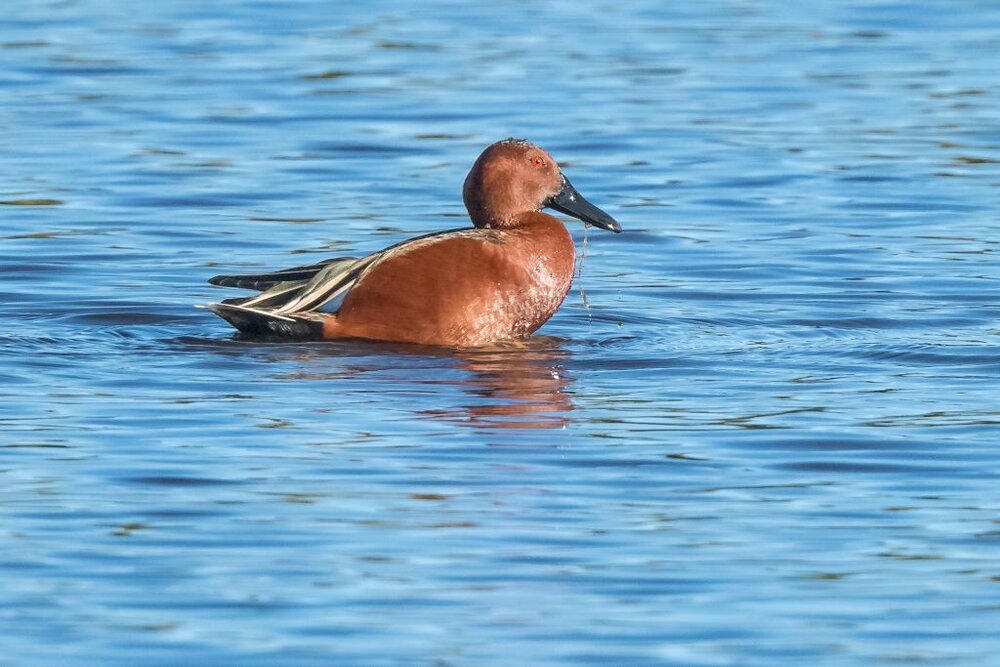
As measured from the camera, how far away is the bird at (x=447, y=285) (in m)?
9.60

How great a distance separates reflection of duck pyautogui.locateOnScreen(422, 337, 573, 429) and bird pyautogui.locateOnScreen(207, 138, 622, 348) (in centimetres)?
17

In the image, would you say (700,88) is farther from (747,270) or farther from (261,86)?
(747,270)

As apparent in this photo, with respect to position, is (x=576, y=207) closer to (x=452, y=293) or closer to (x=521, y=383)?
(x=452, y=293)

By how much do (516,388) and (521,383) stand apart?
0.42 feet

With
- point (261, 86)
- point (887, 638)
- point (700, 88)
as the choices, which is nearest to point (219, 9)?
point (261, 86)

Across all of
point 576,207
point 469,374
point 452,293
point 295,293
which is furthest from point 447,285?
point 576,207

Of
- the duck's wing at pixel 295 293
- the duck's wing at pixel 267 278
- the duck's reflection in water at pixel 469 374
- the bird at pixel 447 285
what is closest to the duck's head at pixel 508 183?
the bird at pixel 447 285

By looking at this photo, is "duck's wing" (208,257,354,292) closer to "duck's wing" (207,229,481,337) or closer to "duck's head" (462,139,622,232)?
"duck's wing" (207,229,481,337)

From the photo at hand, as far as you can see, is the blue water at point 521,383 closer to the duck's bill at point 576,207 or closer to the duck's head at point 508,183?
the duck's bill at point 576,207

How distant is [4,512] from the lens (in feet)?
22.4

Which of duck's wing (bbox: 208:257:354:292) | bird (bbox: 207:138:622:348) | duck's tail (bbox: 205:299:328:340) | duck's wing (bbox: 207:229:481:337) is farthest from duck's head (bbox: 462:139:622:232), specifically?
duck's tail (bbox: 205:299:328:340)

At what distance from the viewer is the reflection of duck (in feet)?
26.9

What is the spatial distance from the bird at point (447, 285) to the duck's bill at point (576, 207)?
250 mm

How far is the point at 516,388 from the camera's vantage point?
8.87 metres
